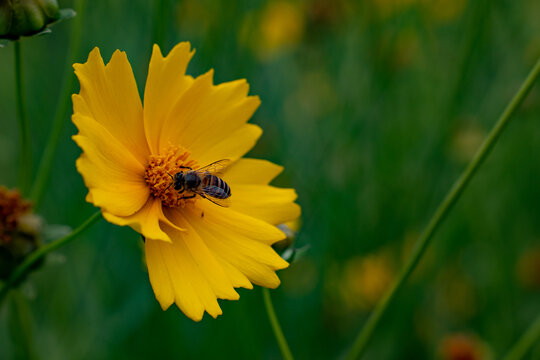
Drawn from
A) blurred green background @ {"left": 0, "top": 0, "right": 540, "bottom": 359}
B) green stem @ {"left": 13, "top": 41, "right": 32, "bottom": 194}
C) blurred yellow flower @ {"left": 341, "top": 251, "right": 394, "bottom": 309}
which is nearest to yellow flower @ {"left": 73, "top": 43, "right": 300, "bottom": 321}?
green stem @ {"left": 13, "top": 41, "right": 32, "bottom": 194}

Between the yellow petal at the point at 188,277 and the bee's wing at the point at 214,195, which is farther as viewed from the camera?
the bee's wing at the point at 214,195

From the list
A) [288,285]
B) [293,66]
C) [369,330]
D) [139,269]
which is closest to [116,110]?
[369,330]

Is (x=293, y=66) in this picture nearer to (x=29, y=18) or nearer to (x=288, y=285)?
(x=288, y=285)

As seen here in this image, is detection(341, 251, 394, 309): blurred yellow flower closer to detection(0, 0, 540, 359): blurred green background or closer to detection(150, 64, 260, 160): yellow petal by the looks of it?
detection(0, 0, 540, 359): blurred green background

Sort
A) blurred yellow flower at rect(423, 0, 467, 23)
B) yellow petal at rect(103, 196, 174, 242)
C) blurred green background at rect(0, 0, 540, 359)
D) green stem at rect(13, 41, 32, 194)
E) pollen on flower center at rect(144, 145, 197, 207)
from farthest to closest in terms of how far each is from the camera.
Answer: blurred yellow flower at rect(423, 0, 467, 23) → blurred green background at rect(0, 0, 540, 359) → pollen on flower center at rect(144, 145, 197, 207) → green stem at rect(13, 41, 32, 194) → yellow petal at rect(103, 196, 174, 242)

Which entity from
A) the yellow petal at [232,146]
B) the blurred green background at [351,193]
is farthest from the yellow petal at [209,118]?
the blurred green background at [351,193]

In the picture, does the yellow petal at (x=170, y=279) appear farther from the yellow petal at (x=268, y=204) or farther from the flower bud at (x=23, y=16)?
the flower bud at (x=23, y=16)

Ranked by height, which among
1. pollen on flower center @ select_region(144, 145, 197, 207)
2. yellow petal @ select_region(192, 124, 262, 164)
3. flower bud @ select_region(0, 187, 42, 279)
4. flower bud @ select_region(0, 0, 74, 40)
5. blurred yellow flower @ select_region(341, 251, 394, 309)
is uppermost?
flower bud @ select_region(0, 0, 74, 40)

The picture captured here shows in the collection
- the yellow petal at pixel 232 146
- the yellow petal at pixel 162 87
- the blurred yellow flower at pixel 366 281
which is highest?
the yellow petal at pixel 162 87
